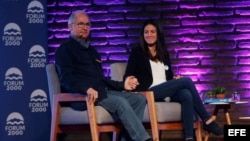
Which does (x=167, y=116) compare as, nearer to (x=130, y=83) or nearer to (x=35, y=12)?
(x=130, y=83)

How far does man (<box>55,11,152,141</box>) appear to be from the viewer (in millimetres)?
3359

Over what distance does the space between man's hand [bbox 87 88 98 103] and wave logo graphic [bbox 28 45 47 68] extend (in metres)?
1.47

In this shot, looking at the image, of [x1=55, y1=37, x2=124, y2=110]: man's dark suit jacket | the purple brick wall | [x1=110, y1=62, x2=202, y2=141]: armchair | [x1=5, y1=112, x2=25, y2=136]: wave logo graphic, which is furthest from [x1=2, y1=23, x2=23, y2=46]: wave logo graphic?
[x1=110, y1=62, x2=202, y2=141]: armchair

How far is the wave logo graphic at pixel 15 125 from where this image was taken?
15.1 ft

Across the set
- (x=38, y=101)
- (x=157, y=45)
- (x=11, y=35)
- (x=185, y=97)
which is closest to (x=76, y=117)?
(x=185, y=97)

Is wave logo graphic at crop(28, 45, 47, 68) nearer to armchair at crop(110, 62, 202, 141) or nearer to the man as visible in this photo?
the man

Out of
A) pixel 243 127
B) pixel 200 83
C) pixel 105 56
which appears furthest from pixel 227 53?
pixel 243 127

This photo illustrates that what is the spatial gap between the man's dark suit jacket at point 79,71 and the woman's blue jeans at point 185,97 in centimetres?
40

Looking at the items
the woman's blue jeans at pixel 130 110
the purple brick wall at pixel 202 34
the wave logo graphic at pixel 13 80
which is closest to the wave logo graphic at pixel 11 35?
the wave logo graphic at pixel 13 80

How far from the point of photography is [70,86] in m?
3.46

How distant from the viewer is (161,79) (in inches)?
161

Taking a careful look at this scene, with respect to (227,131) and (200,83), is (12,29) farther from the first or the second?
(227,131)

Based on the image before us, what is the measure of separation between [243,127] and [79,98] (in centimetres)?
170

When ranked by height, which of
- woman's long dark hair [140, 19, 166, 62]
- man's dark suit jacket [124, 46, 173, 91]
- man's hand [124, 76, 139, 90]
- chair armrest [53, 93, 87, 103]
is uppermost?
woman's long dark hair [140, 19, 166, 62]
